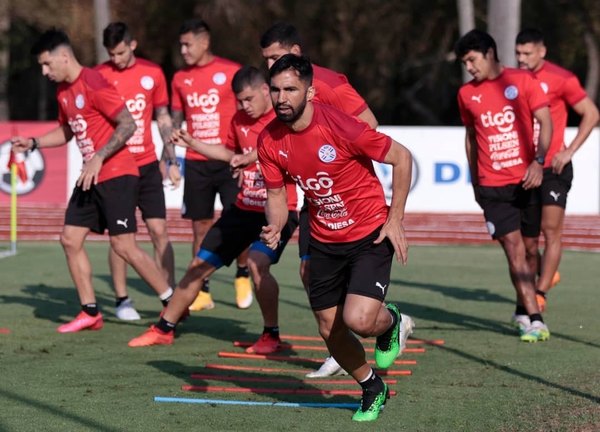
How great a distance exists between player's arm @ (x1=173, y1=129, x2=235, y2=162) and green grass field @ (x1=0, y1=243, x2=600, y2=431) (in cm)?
142

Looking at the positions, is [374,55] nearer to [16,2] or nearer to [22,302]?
[16,2]

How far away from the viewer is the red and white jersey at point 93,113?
357 inches

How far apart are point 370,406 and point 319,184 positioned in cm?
125

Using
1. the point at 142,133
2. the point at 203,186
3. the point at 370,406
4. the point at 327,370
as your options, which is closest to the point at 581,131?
the point at 203,186

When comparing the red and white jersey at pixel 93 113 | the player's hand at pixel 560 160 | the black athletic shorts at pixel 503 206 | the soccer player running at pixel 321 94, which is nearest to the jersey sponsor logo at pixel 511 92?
the black athletic shorts at pixel 503 206

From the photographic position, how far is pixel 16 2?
32.5 meters

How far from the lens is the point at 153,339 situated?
8703 mm

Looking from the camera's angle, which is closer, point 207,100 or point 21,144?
point 21,144

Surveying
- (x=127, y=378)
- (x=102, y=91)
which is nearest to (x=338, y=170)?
(x=127, y=378)

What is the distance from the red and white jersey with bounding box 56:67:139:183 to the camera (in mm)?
9062

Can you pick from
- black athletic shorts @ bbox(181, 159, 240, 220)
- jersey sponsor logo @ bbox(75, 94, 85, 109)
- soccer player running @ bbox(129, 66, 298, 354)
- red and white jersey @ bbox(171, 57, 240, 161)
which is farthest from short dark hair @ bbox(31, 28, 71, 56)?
black athletic shorts @ bbox(181, 159, 240, 220)

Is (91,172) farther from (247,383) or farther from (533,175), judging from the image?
(533,175)

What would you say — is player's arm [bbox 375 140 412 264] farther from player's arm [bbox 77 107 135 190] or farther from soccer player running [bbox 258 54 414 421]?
player's arm [bbox 77 107 135 190]

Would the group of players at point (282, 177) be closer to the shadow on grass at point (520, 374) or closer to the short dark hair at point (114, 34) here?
the short dark hair at point (114, 34)
